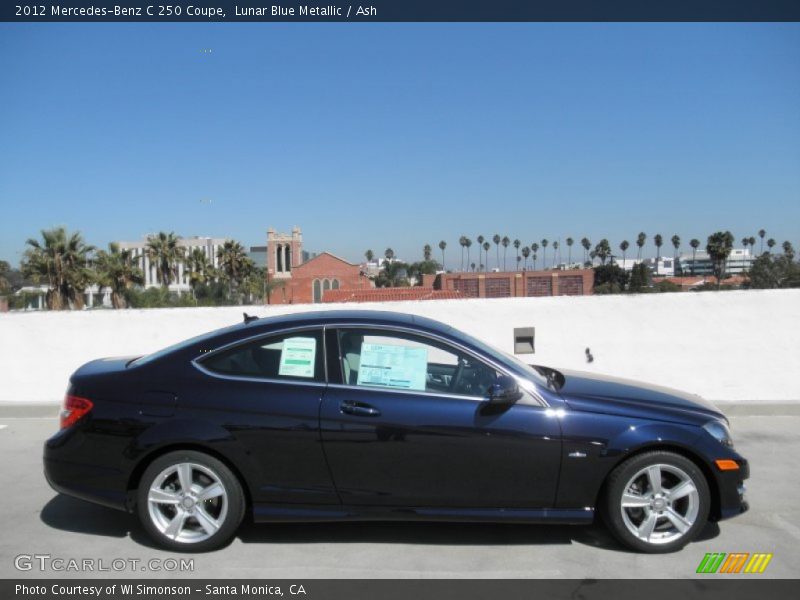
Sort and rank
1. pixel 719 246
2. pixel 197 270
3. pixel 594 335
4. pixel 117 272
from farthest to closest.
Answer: pixel 197 270
pixel 719 246
pixel 117 272
pixel 594 335

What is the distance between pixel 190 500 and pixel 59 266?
42.7 meters

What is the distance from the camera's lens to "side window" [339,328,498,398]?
13.4 ft

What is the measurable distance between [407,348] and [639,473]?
1.57 m

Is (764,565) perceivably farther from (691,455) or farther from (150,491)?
(150,491)

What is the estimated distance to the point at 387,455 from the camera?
3.93 meters

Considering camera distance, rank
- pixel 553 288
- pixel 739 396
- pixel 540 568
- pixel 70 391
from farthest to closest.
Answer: pixel 553 288, pixel 739 396, pixel 70 391, pixel 540 568

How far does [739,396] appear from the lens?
7969mm

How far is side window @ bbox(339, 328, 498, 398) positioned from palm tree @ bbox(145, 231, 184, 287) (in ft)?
228

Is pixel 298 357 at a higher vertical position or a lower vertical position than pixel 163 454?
higher

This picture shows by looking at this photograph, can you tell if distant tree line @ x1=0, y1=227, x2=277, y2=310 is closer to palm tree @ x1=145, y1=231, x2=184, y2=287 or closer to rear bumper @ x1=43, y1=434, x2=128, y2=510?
palm tree @ x1=145, y1=231, x2=184, y2=287

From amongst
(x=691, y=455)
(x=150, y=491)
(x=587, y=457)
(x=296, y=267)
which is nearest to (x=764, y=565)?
(x=691, y=455)

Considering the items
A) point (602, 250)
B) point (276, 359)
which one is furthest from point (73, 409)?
point (602, 250)

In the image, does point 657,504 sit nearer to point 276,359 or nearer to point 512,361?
point 512,361
